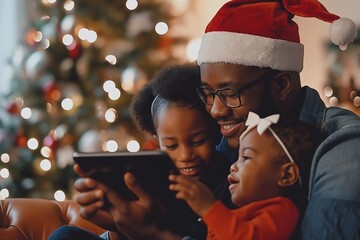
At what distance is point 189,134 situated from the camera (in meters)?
2.08

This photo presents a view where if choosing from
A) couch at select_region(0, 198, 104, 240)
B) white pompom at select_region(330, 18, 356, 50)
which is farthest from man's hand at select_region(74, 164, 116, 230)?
white pompom at select_region(330, 18, 356, 50)

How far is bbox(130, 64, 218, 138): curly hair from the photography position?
214 cm

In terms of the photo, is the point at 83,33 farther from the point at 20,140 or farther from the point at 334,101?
the point at 334,101

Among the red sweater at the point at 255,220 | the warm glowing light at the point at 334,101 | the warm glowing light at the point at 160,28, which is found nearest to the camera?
the red sweater at the point at 255,220

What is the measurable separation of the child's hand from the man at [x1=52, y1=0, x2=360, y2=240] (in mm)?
101

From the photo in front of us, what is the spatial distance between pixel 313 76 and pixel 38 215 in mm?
3139

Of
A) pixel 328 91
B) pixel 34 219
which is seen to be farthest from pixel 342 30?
pixel 328 91

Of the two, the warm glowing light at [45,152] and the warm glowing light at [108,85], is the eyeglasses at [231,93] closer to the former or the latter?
the warm glowing light at [108,85]

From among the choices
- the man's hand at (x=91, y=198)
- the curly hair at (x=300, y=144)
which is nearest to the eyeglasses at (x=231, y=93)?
the curly hair at (x=300, y=144)

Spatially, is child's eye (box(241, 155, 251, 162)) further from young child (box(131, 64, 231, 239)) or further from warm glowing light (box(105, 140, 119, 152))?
warm glowing light (box(105, 140, 119, 152))

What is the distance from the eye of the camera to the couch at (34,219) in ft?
7.71

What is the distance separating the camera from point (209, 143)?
2.10 meters

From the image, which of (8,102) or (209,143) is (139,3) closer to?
(8,102)

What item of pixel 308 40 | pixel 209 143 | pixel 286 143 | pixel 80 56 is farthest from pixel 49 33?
pixel 286 143
